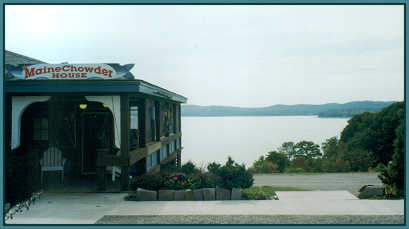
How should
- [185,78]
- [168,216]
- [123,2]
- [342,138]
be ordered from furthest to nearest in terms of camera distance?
[342,138] < [185,78] < [168,216] < [123,2]

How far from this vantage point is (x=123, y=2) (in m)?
8.12

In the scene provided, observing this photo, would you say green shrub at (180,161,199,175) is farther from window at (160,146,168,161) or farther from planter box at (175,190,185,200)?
planter box at (175,190,185,200)

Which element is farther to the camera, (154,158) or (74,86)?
(154,158)

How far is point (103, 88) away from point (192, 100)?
12281mm

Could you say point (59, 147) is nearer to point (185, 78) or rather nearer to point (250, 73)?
point (185, 78)

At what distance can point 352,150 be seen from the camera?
92.5 ft

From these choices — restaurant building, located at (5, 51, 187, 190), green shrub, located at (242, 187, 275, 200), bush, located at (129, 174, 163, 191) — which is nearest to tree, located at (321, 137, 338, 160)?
restaurant building, located at (5, 51, 187, 190)

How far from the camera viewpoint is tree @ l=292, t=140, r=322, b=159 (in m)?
34.0

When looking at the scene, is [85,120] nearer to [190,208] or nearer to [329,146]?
[190,208]

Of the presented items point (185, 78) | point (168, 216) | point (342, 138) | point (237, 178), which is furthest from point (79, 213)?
point (342, 138)

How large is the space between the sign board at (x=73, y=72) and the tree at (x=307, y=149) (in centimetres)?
2525

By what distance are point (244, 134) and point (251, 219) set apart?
28.9 meters

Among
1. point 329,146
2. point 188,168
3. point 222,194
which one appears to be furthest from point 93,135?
point 329,146

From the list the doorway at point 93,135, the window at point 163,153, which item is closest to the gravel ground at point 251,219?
the doorway at point 93,135
